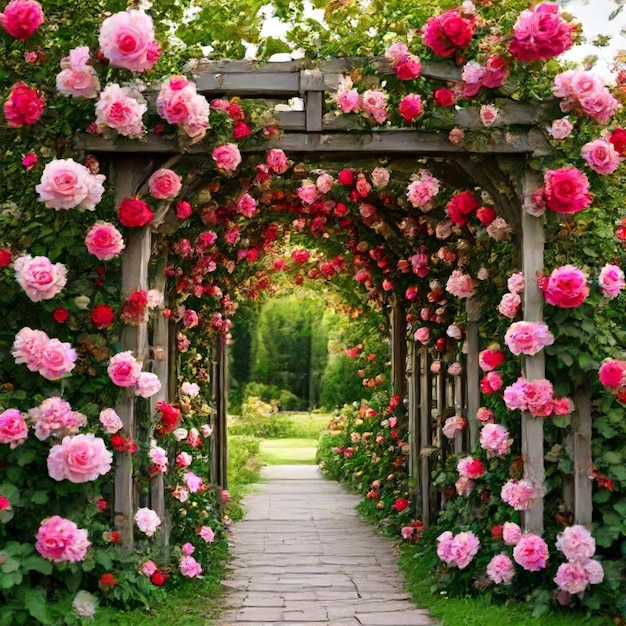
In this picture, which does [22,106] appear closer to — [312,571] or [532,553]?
[532,553]

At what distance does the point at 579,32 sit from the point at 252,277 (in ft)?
17.4

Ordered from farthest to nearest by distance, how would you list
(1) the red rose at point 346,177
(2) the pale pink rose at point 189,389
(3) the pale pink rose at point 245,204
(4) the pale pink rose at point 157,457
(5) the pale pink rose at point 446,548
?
1. (1) the red rose at point 346,177
2. (2) the pale pink rose at point 189,389
3. (3) the pale pink rose at point 245,204
4. (5) the pale pink rose at point 446,548
5. (4) the pale pink rose at point 157,457

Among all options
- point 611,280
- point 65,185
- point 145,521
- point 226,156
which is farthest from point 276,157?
point 145,521

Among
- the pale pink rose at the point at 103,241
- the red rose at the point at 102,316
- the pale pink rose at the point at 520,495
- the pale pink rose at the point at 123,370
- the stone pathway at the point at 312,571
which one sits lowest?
the stone pathway at the point at 312,571

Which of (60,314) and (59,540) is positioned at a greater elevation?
(60,314)

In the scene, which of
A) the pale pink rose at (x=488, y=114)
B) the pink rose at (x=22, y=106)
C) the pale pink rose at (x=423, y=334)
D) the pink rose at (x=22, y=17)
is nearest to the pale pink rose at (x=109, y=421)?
the pink rose at (x=22, y=106)

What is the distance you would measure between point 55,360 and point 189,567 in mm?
1826

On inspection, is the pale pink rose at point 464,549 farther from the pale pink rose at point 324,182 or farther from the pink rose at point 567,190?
the pale pink rose at point 324,182

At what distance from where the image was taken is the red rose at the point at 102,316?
4758 mm

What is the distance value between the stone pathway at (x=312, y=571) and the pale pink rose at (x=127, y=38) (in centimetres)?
278

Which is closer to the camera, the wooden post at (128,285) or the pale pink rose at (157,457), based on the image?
the wooden post at (128,285)

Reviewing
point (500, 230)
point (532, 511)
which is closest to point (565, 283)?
point (500, 230)

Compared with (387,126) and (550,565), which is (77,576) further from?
(387,126)

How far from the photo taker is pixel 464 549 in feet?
17.4
